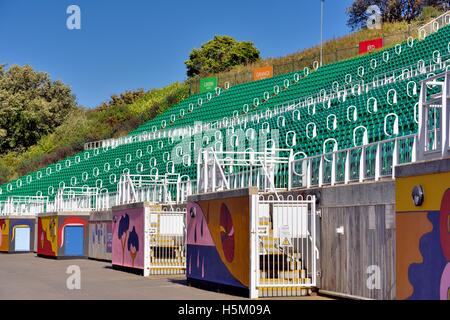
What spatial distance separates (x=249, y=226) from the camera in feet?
48.5

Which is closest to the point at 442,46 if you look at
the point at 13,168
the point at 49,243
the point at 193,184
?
the point at 193,184

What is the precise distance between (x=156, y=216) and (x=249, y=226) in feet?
23.0

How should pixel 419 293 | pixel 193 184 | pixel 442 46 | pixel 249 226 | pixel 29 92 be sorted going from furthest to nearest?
pixel 29 92 → pixel 442 46 → pixel 193 184 → pixel 249 226 → pixel 419 293

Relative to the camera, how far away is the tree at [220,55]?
69.2m

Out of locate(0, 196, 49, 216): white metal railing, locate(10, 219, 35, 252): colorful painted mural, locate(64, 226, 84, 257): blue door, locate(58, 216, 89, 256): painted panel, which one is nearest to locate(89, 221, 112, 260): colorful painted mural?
locate(58, 216, 89, 256): painted panel

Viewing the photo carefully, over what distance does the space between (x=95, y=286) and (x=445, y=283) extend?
10.2m

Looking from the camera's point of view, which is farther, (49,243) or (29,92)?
(29,92)

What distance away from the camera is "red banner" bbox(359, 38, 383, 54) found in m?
40.1

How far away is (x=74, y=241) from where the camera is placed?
31.2m

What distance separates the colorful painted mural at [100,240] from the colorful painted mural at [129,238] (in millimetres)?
4048

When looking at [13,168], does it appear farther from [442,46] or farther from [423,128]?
[423,128]

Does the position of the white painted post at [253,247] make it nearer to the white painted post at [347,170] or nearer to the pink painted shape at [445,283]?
the white painted post at [347,170]

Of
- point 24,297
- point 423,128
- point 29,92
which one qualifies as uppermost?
point 29,92

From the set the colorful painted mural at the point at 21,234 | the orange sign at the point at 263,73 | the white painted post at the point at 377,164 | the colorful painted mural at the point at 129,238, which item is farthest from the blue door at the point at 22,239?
the white painted post at the point at 377,164
